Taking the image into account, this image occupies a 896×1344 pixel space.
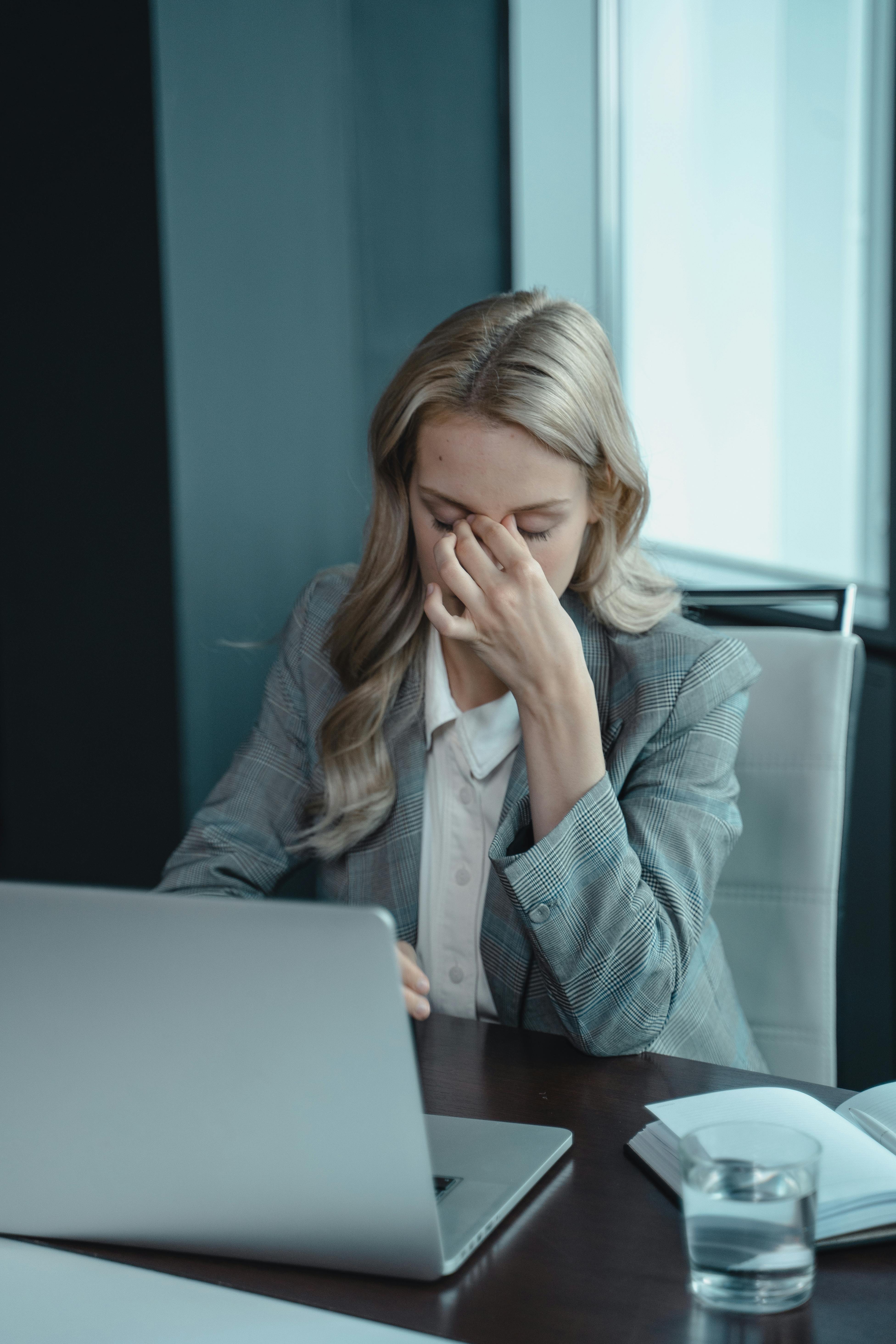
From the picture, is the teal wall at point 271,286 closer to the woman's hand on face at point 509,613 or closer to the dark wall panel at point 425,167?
the dark wall panel at point 425,167

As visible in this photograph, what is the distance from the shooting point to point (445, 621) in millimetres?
1271

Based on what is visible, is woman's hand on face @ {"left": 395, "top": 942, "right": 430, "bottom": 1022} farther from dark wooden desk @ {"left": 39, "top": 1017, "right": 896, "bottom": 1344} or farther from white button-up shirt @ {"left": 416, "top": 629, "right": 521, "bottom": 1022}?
white button-up shirt @ {"left": 416, "top": 629, "right": 521, "bottom": 1022}

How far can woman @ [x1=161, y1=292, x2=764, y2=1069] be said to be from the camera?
111 cm

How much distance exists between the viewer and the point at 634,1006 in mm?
1083

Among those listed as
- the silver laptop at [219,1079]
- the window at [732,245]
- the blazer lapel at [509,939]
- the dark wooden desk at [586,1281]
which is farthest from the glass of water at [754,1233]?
the window at [732,245]

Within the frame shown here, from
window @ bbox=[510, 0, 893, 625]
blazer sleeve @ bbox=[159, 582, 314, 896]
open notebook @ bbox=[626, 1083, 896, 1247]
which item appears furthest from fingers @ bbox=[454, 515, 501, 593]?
window @ bbox=[510, 0, 893, 625]

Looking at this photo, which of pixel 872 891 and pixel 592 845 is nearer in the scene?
pixel 592 845

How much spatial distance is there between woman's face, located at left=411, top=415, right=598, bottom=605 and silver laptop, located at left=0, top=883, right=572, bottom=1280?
0.70 m

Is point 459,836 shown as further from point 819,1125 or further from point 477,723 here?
point 819,1125

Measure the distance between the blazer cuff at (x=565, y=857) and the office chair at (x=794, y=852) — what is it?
351mm

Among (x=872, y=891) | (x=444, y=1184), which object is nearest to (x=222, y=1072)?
(x=444, y=1184)

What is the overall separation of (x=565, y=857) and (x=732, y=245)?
2102mm

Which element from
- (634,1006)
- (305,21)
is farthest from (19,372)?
(634,1006)

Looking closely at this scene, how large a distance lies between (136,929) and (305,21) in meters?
1.97
